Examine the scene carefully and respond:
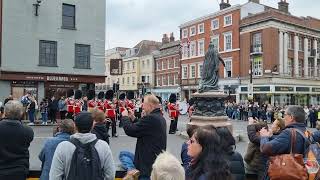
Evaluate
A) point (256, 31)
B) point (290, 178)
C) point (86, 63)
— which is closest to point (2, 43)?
point (86, 63)

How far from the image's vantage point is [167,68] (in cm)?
6812

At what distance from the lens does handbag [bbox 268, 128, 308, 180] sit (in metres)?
4.66

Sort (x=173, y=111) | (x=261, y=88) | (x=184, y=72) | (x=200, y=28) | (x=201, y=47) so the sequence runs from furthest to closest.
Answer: (x=184, y=72) → (x=200, y=28) → (x=201, y=47) → (x=261, y=88) → (x=173, y=111)

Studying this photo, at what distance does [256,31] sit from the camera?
47625mm

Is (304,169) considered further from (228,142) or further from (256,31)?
Result: (256,31)

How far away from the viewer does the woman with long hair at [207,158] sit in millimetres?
3598

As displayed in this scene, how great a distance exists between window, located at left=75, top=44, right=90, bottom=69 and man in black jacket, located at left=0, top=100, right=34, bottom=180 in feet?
77.1

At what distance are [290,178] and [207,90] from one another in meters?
12.1

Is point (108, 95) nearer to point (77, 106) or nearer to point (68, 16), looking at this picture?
point (77, 106)

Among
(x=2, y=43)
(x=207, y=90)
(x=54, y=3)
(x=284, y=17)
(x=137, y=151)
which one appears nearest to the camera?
(x=137, y=151)

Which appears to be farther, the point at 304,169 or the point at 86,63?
the point at 86,63

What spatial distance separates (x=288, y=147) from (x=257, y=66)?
1712 inches

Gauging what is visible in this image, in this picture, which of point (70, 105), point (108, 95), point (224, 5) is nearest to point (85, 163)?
point (70, 105)

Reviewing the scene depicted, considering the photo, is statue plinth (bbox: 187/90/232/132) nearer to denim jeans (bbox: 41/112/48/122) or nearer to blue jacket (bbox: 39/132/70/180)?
blue jacket (bbox: 39/132/70/180)
